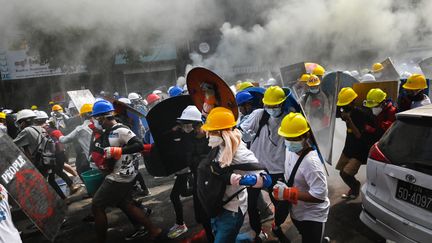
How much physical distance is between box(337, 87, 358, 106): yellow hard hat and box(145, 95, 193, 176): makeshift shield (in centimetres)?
197

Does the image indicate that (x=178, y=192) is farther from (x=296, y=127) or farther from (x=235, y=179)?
(x=296, y=127)

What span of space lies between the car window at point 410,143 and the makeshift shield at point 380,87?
205 centimetres

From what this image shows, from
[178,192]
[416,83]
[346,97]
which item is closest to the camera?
[178,192]

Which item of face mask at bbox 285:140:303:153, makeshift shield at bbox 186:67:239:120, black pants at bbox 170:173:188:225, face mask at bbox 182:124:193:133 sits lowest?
black pants at bbox 170:173:188:225

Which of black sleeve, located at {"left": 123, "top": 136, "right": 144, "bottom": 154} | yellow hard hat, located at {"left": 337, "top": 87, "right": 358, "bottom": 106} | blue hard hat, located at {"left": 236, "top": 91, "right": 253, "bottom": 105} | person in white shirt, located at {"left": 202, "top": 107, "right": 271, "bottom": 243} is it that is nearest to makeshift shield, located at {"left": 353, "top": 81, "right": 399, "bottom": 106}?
yellow hard hat, located at {"left": 337, "top": 87, "right": 358, "bottom": 106}

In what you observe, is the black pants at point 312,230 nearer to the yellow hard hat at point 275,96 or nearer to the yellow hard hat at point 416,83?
the yellow hard hat at point 275,96

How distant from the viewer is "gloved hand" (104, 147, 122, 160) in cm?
323

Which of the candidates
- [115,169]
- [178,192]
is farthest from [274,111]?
[115,169]

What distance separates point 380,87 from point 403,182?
260 cm

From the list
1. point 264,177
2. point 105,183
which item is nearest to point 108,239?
point 105,183

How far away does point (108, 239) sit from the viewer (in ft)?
12.9

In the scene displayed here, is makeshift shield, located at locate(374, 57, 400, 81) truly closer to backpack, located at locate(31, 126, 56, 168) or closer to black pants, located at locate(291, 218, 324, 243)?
black pants, located at locate(291, 218, 324, 243)

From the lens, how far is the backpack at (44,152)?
477cm

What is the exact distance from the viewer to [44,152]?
4855 millimetres
